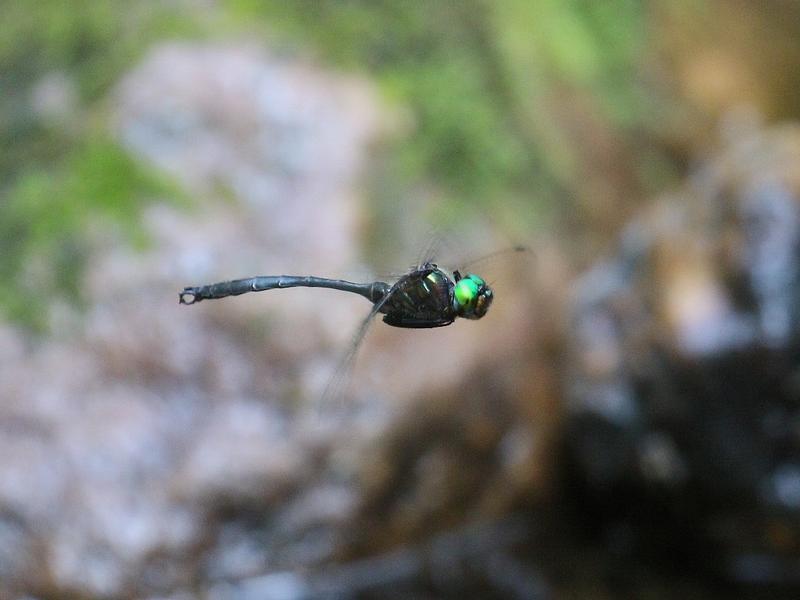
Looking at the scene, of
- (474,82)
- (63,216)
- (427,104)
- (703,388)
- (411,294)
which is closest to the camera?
(411,294)

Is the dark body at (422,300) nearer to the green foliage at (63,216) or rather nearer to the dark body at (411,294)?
the dark body at (411,294)

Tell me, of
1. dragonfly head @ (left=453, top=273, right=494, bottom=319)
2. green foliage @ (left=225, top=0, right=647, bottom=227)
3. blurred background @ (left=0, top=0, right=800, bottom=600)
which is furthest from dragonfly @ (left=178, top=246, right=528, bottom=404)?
green foliage @ (left=225, top=0, right=647, bottom=227)

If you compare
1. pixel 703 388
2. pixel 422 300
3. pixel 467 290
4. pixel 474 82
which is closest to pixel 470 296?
pixel 467 290

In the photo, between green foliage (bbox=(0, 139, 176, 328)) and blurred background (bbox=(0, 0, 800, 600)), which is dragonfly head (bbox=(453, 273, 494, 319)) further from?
green foliage (bbox=(0, 139, 176, 328))

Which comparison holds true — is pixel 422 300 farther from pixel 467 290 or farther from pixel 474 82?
pixel 474 82

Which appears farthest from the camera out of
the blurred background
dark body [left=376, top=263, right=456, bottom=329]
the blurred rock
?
the blurred rock

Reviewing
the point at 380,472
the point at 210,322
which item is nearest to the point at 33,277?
the point at 210,322
